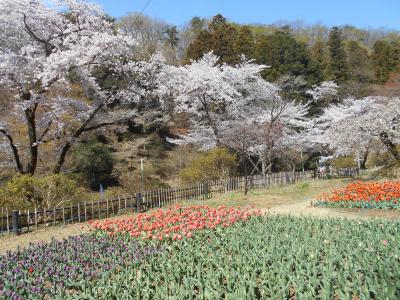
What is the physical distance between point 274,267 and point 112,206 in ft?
32.3

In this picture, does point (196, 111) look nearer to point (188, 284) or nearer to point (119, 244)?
point (119, 244)

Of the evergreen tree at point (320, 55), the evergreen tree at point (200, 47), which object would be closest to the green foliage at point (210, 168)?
the evergreen tree at point (200, 47)

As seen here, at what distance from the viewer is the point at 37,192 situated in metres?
13.4

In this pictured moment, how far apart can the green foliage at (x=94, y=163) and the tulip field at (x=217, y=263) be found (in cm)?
1467

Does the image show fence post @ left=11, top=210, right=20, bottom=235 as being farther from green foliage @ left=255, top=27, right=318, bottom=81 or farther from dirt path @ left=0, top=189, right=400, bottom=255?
green foliage @ left=255, top=27, right=318, bottom=81

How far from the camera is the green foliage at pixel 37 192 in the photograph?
12523mm

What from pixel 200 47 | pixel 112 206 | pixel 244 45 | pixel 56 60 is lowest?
pixel 112 206

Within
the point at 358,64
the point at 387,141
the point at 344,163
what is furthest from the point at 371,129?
the point at 358,64

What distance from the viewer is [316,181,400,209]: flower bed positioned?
11969 mm

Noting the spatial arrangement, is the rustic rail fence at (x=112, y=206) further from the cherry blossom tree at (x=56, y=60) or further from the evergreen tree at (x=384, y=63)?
the evergreen tree at (x=384, y=63)

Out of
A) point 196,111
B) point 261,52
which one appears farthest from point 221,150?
point 261,52

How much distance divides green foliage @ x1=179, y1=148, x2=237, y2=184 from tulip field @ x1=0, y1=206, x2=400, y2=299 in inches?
422

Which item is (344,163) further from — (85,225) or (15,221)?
(15,221)

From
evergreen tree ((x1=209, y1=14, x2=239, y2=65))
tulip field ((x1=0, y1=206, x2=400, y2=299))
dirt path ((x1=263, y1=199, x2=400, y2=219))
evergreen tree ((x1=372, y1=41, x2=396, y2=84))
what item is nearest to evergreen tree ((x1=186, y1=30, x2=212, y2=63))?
evergreen tree ((x1=209, y1=14, x2=239, y2=65))
